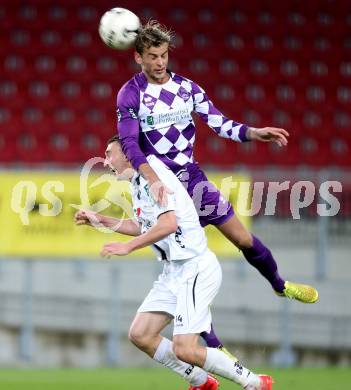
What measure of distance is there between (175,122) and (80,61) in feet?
31.3

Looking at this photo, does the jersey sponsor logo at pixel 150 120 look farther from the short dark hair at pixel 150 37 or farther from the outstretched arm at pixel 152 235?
the outstretched arm at pixel 152 235

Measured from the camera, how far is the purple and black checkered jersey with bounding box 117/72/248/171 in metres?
5.91

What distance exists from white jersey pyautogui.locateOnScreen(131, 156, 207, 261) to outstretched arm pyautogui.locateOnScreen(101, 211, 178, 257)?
6.7 inches

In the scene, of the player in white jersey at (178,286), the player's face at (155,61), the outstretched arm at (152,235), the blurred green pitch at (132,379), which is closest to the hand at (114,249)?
the outstretched arm at (152,235)

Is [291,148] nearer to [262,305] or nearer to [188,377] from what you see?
[262,305]

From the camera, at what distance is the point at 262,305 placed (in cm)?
1099

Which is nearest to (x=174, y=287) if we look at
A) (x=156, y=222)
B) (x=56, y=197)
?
(x=156, y=222)

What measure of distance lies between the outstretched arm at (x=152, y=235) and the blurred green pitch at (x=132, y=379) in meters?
2.95

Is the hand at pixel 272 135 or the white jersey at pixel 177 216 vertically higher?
the hand at pixel 272 135

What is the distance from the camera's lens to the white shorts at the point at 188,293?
5.81 metres

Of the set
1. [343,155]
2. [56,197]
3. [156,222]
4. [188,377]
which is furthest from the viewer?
[343,155]

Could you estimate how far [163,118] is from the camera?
6.00 meters

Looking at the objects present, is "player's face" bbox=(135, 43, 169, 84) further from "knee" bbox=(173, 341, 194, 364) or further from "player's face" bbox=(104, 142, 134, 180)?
"knee" bbox=(173, 341, 194, 364)

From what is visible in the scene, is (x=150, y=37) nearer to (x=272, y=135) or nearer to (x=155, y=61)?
(x=155, y=61)
